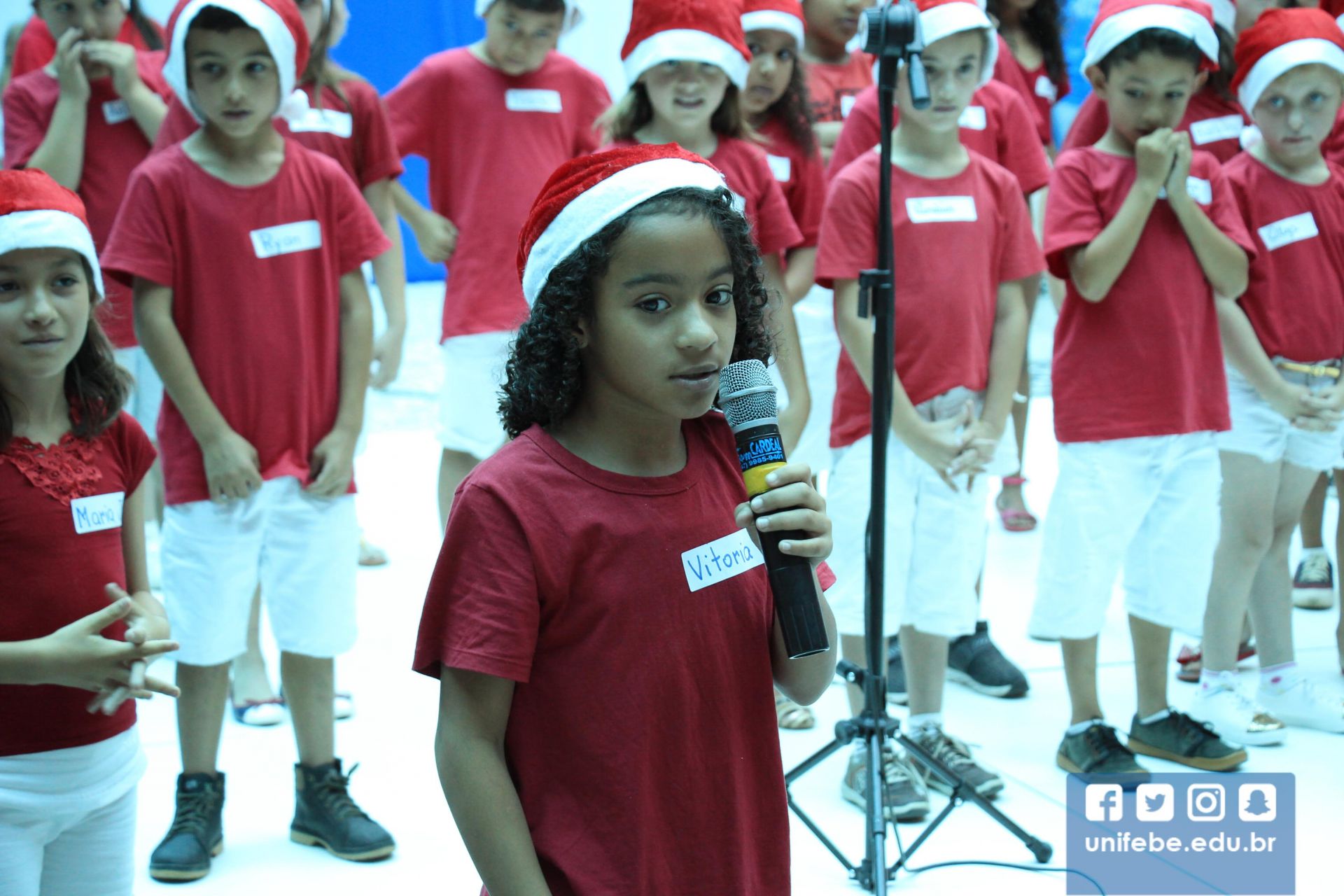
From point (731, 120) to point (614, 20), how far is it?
21.8 ft

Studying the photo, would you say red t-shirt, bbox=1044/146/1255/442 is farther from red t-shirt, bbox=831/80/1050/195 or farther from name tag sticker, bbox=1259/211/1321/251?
red t-shirt, bbox=831/80/1050/195

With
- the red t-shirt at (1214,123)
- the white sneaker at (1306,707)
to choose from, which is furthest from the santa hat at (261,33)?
the white sneaker at (1306,707)

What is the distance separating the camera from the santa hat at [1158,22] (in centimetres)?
277

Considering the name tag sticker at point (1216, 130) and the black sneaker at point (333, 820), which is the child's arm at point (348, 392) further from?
the name tag sticker at point (1216, 130)

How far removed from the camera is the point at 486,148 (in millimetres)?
3521

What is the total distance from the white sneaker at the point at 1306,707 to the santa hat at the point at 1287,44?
4.75 ft

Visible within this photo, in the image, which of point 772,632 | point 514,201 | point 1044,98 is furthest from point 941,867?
point 1044,98

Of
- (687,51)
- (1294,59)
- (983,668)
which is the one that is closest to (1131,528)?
(983,668)

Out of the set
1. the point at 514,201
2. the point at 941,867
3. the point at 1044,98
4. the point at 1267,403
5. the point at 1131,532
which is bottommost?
the point at 941,867

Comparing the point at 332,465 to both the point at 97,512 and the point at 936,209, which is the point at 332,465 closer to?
the point at 97,512

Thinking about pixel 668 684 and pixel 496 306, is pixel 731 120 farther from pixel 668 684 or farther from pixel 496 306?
pixel 668 684

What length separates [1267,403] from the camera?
124 inches

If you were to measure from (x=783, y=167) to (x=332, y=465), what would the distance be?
5.06 ft
